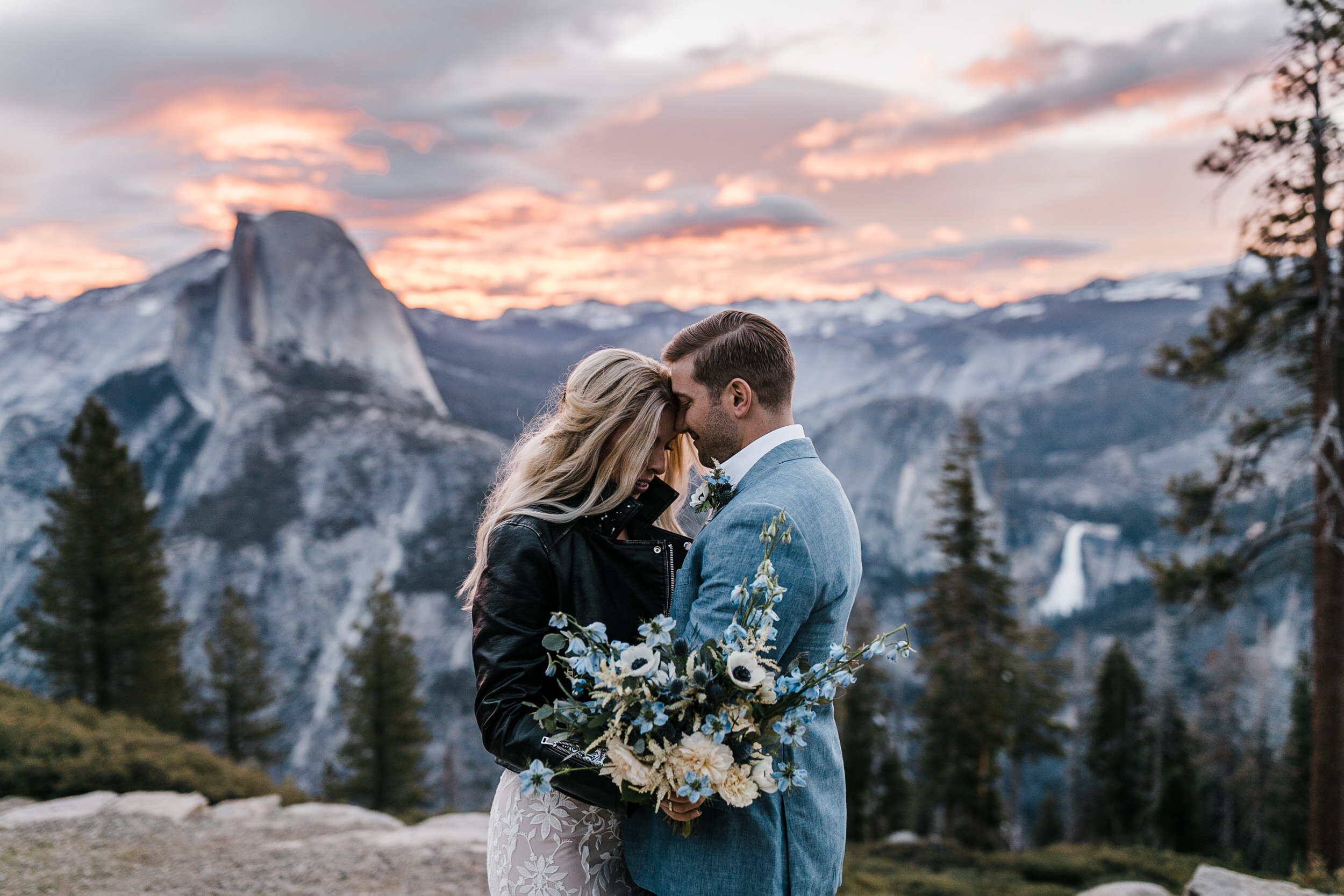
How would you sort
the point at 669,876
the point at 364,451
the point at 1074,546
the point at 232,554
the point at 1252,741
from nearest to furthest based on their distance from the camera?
1. the point at 669,876
2. the point at 1252,741
3. the point at 232,554
4. the point at 364,451
5. the point at 1074,546

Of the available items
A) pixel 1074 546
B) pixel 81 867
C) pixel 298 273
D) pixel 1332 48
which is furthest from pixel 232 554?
pixel 1074 546

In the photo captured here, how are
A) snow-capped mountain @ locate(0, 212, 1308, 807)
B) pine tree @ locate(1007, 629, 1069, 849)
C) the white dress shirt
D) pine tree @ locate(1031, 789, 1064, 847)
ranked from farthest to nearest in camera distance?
snow-capped mountain @ locate(0, 212, 1308, 807) < pine tree @ locate(1031, 789, 1064, 847) < pine tree @ locate(1007, 629, 1069, 849) < the white dress shirt

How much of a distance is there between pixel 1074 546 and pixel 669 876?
8004 inches

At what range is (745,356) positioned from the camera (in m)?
3.09

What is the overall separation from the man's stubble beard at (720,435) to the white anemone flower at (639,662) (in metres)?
1.09

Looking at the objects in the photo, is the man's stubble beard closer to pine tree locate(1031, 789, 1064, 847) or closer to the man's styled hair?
the man's styled hair

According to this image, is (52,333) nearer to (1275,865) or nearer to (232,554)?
(232,554)

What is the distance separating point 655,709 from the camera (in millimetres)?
2293

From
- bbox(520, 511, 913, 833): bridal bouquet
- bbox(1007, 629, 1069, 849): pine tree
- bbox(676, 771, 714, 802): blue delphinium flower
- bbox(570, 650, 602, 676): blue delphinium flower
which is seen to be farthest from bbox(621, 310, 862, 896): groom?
bbox(1007, 629, 1069, 849): pine tree

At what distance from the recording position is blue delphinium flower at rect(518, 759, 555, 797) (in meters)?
2.44

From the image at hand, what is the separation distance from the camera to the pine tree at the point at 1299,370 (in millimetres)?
11195

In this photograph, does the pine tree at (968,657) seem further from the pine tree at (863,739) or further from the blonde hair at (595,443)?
the blonde hair at (595,443)

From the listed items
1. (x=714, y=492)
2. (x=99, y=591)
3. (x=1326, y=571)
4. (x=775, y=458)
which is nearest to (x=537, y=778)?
(x=714, y=492)

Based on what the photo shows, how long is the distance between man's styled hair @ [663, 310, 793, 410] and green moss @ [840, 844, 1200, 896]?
10.7 meters
